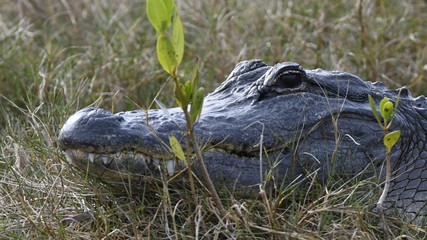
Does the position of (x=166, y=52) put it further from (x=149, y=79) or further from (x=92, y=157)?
(x=149, y=79)

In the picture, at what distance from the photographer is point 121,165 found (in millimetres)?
2715

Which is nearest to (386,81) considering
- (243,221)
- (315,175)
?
(315,175)

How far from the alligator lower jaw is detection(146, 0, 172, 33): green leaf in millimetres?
602

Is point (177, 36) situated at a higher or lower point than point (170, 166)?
higher

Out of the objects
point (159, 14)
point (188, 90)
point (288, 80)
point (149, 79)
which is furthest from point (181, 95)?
point (149, 79)

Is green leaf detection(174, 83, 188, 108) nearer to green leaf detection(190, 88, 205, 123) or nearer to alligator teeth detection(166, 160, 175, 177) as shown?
green leaf detection(190, 88, 205, 123)

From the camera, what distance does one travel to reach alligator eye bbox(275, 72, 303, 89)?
3260 mm

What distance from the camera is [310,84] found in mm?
3291

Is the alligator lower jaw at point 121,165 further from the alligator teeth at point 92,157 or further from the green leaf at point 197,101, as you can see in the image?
the green leaf at point 197,101

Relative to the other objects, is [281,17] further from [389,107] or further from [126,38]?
[389,107]

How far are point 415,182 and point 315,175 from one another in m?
0.66

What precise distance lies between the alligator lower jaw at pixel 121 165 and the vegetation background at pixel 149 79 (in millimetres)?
109

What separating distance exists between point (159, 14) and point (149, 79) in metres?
2.83

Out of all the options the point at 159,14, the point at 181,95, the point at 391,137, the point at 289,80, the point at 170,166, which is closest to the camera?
the point at 159,14
